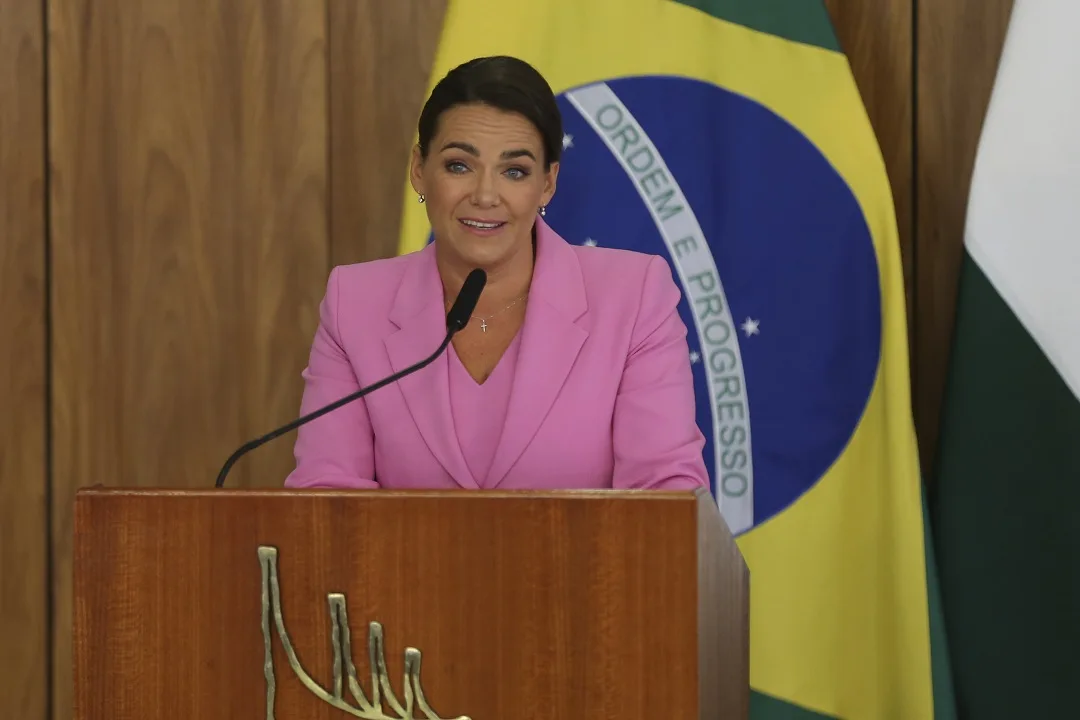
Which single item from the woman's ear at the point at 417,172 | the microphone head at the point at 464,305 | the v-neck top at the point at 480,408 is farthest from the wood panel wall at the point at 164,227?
the microphone head at the point at 464,305

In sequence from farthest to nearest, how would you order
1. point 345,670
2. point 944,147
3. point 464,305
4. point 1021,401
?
point 944,147, point 1021,401, point 464,305, point 345,670

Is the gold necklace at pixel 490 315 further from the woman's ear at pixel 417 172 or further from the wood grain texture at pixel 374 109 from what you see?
the wood grain texture at pixel 374 109

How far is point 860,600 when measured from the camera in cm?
246

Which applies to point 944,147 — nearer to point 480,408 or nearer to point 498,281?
point 498,281

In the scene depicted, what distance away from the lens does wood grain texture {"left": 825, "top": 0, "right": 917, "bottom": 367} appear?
8.98 ft

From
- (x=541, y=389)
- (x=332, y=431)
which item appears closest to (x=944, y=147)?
(x=541, y=389)

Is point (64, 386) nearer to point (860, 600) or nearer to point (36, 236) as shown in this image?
point (36, 236)

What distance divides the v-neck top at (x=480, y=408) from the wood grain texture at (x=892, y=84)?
126 cm

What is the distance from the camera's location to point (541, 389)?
175 centimetres

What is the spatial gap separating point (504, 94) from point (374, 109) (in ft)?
3.41

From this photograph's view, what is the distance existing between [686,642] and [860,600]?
4.92 ft

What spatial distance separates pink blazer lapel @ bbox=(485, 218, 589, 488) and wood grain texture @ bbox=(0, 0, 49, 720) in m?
1.44

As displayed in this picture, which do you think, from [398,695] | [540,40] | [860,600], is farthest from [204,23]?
[398,695]

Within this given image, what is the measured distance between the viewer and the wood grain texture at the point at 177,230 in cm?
279
